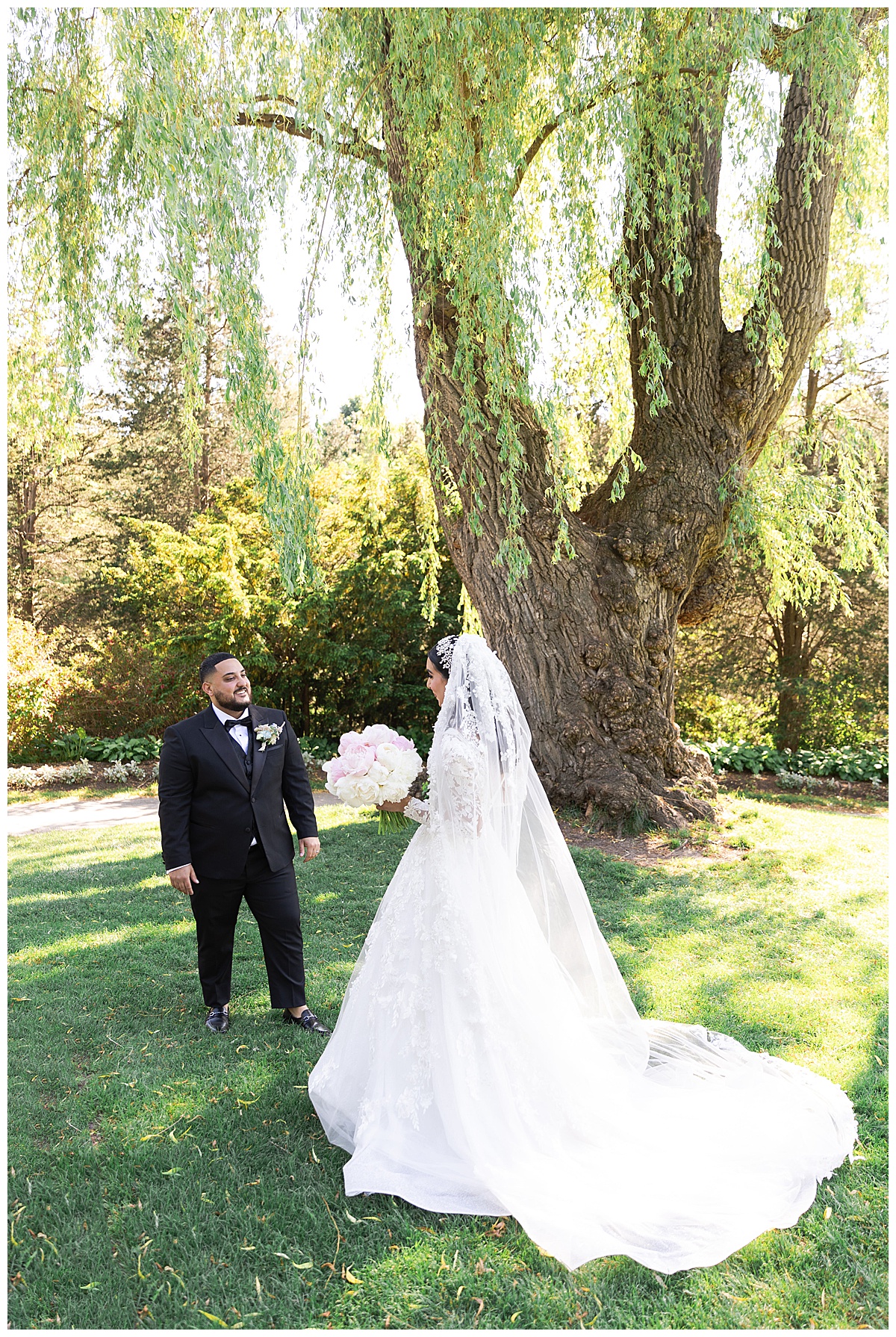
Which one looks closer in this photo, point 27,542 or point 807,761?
point 807,761

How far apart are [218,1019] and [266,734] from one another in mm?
1389

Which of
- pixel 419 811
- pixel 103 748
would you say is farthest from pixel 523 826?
pixel 103 748

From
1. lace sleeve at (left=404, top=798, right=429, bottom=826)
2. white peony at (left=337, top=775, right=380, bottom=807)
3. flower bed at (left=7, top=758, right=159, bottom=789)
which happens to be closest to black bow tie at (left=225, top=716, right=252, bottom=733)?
white peony at (left=337, top=775, right=380, bottom=807)

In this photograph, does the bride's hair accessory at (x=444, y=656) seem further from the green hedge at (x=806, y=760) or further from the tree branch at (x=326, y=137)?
the green hedge at (x=806, y=760)

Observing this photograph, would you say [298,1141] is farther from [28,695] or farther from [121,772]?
[28,695]

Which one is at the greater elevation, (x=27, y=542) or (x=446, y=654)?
(x=27, y=542)

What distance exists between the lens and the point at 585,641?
8.08m

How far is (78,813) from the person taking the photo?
10.1 metres

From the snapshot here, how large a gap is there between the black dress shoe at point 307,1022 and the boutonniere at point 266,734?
1.29 meters

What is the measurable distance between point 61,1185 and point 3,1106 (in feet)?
1.84

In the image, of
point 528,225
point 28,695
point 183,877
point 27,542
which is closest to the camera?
point 183,877

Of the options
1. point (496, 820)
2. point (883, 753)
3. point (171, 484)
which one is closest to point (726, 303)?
point (883, 753)

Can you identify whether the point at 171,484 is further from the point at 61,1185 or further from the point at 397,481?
the point at 61,1185

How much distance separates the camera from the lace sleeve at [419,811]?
356cm
